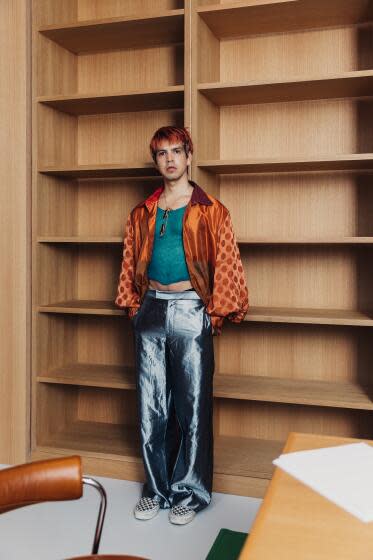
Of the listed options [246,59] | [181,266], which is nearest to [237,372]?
[181,266]

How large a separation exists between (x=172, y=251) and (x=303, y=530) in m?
1.72

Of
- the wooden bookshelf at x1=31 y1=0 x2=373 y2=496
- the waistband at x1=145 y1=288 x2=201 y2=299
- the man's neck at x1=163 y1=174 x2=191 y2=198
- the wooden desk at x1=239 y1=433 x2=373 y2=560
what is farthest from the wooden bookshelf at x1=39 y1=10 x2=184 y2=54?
the wooden desk at x1=239 y1=433 x2=373 y2=560

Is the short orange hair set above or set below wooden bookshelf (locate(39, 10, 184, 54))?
below

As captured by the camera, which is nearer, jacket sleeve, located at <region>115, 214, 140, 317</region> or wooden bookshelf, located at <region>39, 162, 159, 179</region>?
jacket sleeve, located at <region>115, 214, 140, 317</region>

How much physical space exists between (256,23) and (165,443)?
2110mm

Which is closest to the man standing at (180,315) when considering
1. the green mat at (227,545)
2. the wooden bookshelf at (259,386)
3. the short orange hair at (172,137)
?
the short orange hair at (172,137)

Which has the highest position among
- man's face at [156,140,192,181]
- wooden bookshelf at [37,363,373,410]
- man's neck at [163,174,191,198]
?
man's face at [156,140,192,181]

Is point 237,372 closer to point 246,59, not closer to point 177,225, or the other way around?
point 177,225

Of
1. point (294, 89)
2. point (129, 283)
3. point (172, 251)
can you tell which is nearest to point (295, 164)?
point (294, 89)

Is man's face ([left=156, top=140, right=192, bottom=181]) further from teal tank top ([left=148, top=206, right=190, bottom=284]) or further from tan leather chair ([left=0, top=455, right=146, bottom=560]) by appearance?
tan leather chair ([left=0, top=455, right=146, bottom=560])

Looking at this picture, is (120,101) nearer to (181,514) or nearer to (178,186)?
(178,186)

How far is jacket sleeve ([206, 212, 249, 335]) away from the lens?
8.32ft

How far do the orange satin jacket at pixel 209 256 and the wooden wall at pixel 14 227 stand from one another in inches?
29.4

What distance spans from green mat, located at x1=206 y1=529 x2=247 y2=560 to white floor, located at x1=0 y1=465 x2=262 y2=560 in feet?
0.10
